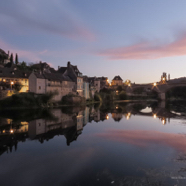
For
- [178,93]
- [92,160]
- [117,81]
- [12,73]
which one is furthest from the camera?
[117,81]

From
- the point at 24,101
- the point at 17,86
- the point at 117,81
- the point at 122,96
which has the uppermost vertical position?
the point at 117,81

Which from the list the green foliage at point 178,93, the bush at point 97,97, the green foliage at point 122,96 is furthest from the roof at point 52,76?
the green foliage at point 178,93

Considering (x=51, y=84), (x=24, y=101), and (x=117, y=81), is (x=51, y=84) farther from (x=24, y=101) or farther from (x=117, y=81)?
(x=117, y=81)

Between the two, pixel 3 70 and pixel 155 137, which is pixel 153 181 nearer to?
pixel 155 137

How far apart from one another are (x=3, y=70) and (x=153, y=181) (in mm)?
55273

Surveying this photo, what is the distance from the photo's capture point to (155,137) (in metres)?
19.3

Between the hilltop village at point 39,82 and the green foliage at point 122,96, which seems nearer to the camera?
the hilltop village at point 39,82

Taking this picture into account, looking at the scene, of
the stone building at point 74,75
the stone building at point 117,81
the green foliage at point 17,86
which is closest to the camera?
the green foliage at point 17,86

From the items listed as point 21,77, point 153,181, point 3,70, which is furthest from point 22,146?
point 3,70

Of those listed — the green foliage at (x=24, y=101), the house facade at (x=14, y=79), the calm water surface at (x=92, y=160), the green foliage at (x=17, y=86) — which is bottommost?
the calm water surface at (x=92, y=160)

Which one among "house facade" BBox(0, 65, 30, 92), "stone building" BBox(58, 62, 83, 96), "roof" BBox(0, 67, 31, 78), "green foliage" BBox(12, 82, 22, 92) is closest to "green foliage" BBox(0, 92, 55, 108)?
"green foliage" BBox(12, 82, 22, 92)

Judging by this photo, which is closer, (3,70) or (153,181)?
(153,181)

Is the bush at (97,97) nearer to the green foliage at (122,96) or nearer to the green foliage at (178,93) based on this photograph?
the green foliage at (122,96)

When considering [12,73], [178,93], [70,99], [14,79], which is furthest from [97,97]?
[178,93]
